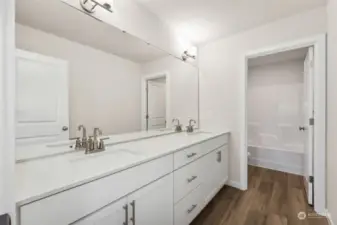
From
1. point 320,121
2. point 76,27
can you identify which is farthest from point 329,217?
point 76,27

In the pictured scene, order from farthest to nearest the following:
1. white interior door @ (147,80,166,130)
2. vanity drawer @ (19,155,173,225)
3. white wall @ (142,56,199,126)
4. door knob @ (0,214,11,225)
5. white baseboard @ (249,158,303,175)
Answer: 1. white baseboard @ (249,158,303,175)
2. white wall @ (142,56,199,126)
3. white interior door @ (147,80,166,130)
4. vanity drawer @ (19,155,173,225)
5. door knob @ (0,214,11,225)

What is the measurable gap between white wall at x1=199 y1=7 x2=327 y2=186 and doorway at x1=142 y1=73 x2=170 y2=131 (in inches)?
29.6

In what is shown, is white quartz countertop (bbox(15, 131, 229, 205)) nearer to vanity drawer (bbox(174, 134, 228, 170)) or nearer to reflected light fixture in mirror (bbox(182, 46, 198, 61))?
vanity drawer (bbox(174, 134, 228, 170))

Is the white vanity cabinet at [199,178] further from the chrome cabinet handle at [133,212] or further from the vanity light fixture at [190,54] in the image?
the vanity light fixture at [190,54]

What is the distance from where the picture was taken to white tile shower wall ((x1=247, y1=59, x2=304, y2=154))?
3.28m

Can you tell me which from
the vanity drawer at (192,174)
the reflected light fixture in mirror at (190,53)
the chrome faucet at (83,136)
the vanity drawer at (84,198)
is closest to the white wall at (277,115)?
the reflected light fixture in mirror at (190,53)

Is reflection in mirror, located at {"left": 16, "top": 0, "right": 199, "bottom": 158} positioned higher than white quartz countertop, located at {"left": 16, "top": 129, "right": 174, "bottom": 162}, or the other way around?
reflection in mirror, located at {"left": 16, "top": 0, "right": 199, "bottom": 158}

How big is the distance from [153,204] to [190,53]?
2218mm

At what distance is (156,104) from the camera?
220 centimetres

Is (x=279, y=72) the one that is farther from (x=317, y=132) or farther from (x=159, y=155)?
(x=159, y=155)

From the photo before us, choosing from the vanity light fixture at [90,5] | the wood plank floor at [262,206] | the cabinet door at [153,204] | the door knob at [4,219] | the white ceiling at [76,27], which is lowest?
the wood plank floor at [262,206]

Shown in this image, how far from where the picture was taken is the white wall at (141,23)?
1.63m

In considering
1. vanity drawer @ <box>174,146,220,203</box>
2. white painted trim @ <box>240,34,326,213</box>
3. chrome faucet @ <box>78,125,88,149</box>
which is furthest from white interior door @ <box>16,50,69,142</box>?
white painted trim @ <box>240,34,326,213</box>

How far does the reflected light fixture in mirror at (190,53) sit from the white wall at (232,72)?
97mm
